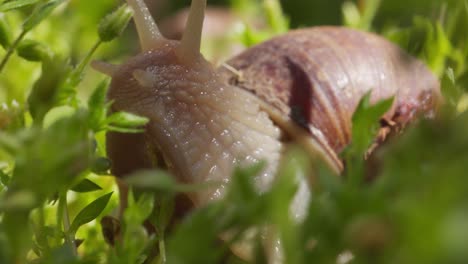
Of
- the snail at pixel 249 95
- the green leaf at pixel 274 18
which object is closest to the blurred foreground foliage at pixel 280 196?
the snail at pixel 249 95

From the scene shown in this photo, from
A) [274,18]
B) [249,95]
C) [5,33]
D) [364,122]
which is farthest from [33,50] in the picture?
[274,18]

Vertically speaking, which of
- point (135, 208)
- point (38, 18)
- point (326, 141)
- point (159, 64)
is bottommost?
point (326, 141)

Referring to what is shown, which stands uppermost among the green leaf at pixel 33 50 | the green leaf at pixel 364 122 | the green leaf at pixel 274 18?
the green leaf at pixel 33 50

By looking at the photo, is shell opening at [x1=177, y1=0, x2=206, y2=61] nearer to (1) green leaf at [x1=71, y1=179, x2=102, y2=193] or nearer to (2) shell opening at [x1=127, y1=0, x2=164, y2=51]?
(2) shell opening at [x1=127, y1=0, x2=164, y2=51]

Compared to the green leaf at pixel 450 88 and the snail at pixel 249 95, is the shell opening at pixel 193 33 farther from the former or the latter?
the green leaf at pixel 450 88

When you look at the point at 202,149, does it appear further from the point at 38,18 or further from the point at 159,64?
the point at 38,18

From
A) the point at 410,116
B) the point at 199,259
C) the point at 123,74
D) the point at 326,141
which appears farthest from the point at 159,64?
the point at 199,259

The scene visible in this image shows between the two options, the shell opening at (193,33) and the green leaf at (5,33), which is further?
the shell opening at (193,33)
